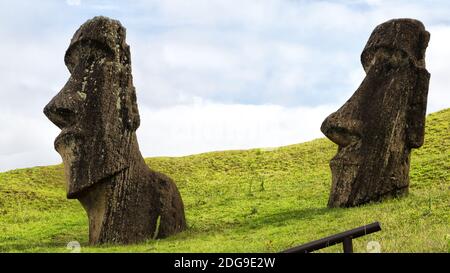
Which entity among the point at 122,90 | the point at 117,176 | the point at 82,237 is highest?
the point at 122,90

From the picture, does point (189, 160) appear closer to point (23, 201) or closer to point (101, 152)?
point (23, 201)

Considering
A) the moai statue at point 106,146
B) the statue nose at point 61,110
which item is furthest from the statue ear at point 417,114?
the statue nose at point 61,110

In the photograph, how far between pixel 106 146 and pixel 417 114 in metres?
9.62

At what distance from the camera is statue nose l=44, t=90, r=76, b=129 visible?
61.2ft

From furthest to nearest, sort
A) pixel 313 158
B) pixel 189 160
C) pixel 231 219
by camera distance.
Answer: pixel 189 160 → pixel 313 158 → pixel 231 219

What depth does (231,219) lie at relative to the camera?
22.8 m

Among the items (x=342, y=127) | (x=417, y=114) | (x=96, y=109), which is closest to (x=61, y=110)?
(x=96, y=109)

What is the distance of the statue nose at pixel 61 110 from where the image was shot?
734 inches

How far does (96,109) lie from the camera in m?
18.7

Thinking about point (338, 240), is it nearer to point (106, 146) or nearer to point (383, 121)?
point (106, 146)

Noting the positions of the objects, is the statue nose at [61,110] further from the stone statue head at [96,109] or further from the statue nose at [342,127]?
the statue nose at [342,127]

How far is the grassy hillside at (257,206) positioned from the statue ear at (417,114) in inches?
67.9
